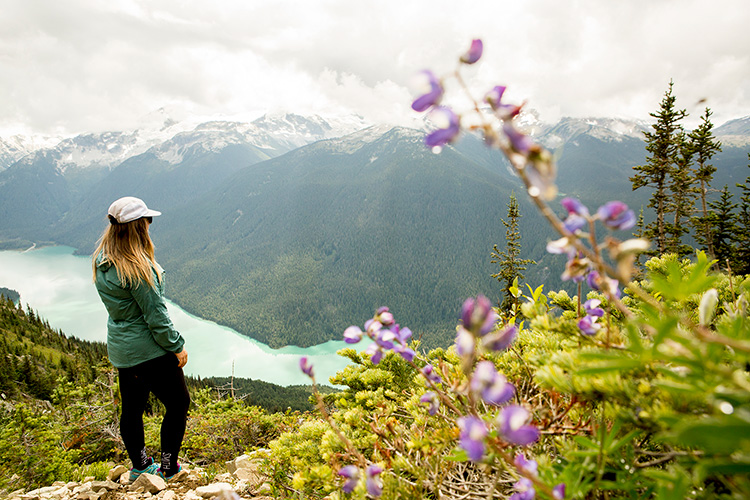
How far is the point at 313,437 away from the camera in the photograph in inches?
84.7

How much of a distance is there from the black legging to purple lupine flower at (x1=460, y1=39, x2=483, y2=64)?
11.2 ft

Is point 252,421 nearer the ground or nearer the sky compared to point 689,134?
nearer the ground

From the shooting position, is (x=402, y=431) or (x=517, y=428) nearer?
(x=517, y=428)

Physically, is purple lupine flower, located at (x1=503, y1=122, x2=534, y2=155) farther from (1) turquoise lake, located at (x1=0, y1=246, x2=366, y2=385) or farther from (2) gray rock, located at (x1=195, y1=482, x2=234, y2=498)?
(1) turquoise lake, located at (x1=0, y1=246, x2=366, y2=385)

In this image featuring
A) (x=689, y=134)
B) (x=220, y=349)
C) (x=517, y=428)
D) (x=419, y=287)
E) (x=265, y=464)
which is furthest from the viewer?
(x=419, y=287)

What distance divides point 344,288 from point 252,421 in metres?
116

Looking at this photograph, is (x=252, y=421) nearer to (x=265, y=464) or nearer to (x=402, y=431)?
(x=265, y=464)

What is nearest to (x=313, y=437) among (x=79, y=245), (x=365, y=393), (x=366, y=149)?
(x=365, y=393)

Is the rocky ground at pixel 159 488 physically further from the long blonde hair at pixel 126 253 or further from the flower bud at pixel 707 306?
the flower bud at pixel 707 306

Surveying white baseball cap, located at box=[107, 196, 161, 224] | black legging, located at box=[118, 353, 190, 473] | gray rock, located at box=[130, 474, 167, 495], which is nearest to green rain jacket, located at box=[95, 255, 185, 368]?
black legging, located at box=[118, 353, 190, 473]

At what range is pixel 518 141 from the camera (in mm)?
689

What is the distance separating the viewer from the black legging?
3162 millimetres

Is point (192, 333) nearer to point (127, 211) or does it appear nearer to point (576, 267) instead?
point (127, 211)

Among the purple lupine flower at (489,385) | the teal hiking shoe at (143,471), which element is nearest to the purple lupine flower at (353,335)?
the purple lupine flower at (489,385)
